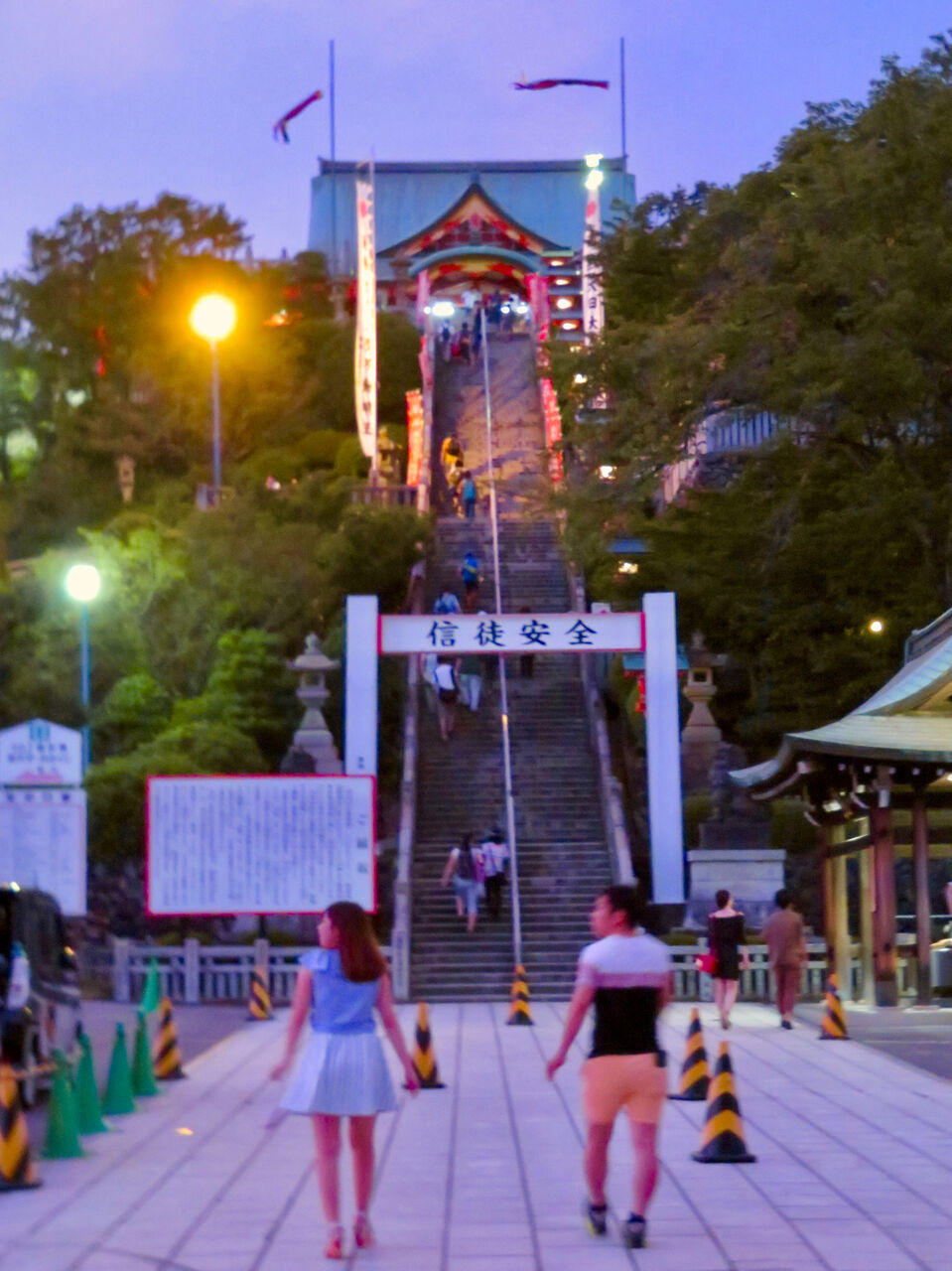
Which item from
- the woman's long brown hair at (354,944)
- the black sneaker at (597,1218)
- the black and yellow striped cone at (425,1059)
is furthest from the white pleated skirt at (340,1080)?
the black and yellow striped cone at (425,1059)

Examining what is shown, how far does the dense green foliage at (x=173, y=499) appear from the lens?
35.5 metres

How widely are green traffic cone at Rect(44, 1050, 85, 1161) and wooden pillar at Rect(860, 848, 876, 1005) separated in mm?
12333

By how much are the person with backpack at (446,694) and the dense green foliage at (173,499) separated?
2565mm

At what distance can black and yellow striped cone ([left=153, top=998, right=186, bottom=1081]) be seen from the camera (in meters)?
15.5

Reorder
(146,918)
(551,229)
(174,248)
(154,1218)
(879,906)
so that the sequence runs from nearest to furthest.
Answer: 1. (154,1218)
2. (879,906)
3. (146,918)
4. (174,248)
5. (551,229)

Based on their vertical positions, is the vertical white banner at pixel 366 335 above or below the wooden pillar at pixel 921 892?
above

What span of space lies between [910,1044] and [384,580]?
2332 centimetres

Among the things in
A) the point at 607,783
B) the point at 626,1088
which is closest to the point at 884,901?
the point at 607,783

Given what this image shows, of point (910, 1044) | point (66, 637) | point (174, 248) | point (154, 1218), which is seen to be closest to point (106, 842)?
point (66, 637)

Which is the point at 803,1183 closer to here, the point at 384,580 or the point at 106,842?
the point at 106,842

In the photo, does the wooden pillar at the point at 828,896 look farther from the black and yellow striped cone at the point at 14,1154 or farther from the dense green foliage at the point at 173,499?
the black and yellow striped cone at the point at 14,1154

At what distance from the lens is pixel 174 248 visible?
54906 millimetres

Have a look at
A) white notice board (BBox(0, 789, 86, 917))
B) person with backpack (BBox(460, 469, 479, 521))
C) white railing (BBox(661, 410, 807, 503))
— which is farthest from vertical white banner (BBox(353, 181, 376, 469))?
white notice board (BBox(0, 789, 86, 917))

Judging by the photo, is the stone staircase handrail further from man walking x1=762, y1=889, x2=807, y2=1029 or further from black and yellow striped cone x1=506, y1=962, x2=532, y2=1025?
man walking x1=762, y1=889, x2=807, y2=1029
